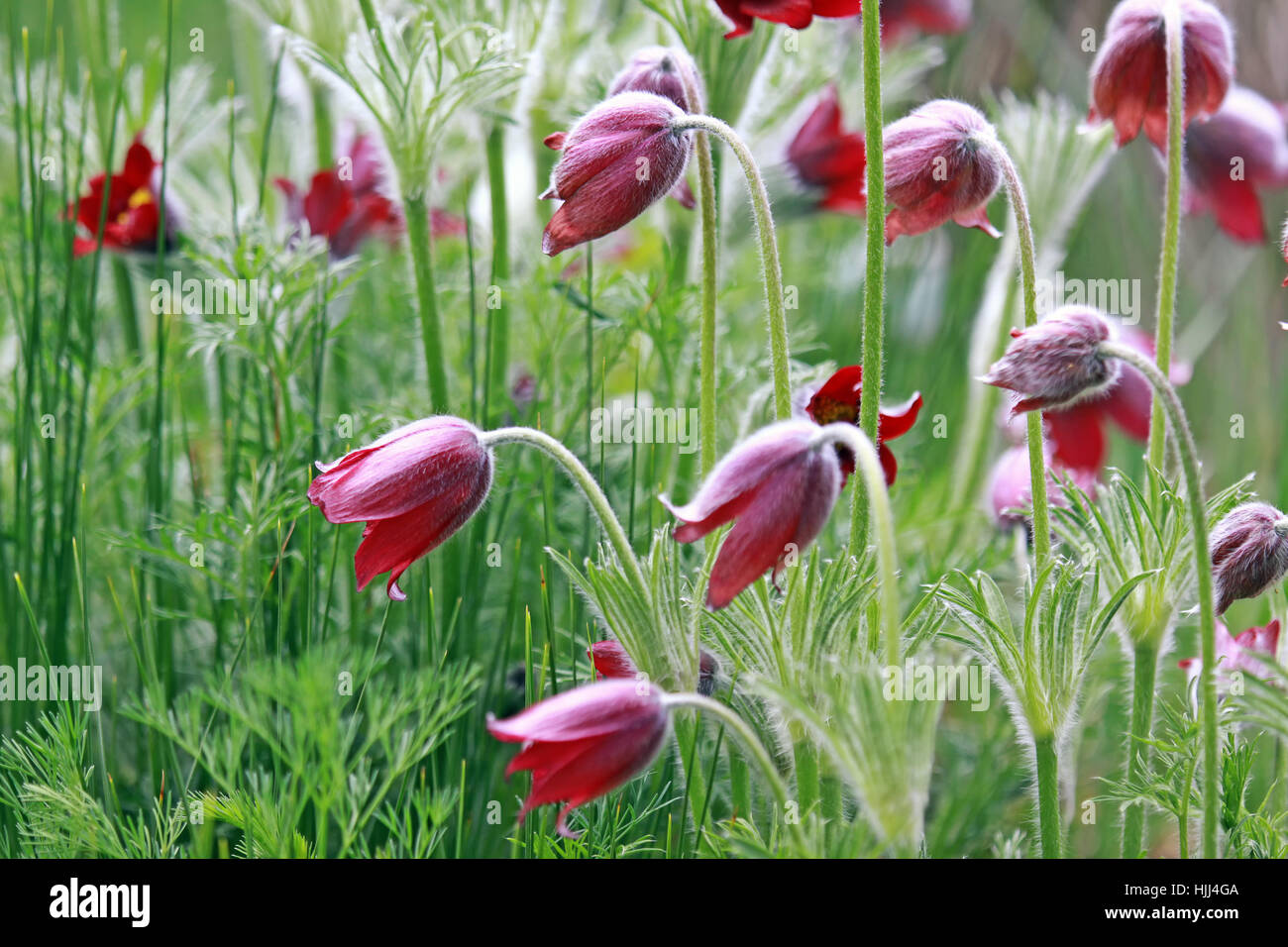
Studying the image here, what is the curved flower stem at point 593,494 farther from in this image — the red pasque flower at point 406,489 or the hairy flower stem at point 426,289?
the hairy flower stem at point 426,289

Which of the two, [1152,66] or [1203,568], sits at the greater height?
[1152,66]

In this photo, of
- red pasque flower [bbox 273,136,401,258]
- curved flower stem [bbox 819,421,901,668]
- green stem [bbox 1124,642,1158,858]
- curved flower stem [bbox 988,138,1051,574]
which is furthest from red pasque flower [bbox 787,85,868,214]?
curved flower stem [bbox 819,421,901,668]

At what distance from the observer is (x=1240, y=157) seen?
1127 millimetres

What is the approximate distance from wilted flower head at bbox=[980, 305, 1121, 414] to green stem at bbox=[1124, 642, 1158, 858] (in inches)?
9.5

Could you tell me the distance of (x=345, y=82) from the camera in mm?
1030

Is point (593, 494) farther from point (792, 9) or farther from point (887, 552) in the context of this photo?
point (792, 9)

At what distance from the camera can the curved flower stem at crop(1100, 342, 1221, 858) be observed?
647 millimetres

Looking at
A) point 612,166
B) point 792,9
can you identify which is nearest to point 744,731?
point 612,166

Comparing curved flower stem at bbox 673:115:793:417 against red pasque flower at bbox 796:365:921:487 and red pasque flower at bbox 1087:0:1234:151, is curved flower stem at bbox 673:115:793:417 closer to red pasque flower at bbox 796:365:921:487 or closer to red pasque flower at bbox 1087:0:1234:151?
red pasque flower at bbox 796:365:921:487

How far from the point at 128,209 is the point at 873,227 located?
0.97 metres

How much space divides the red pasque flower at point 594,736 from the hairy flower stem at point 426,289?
0.49 metres

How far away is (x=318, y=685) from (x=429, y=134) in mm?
552
